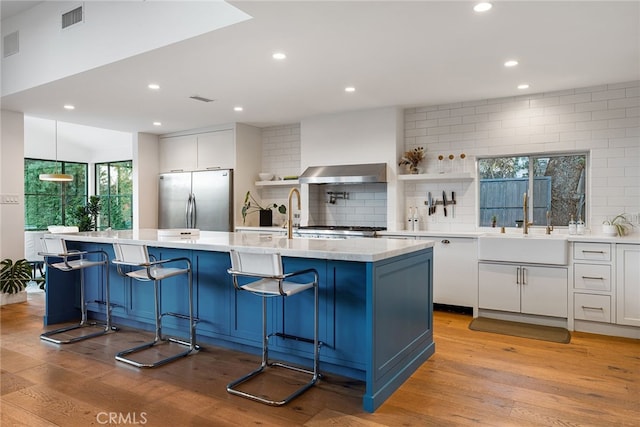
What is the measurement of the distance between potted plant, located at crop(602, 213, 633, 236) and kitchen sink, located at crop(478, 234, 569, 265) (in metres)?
0.54

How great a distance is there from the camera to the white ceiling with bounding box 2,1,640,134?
2.83m

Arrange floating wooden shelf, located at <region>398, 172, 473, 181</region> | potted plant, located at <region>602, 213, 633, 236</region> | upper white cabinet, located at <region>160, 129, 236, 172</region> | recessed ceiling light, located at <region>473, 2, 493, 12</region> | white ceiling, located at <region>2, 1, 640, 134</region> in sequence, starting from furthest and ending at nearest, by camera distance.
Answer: upper white cabinet, located at <region>160, 129, 236, 172</region> < floating wooden shelf, located at <region>398, 172, 473, 181</region> < potted plant, located at <region>602, 213, 633, 236</region> < white ceiling, located at <region>2, 1, 640, 134</region> < recessed ceiling light, located at <region>473, 2, 493, 12</region>

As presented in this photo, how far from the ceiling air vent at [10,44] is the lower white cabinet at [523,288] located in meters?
5.56

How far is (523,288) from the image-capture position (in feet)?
14.1

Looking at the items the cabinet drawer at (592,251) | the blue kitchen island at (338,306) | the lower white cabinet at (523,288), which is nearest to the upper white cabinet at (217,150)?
the blue kitchen island at (338,306)

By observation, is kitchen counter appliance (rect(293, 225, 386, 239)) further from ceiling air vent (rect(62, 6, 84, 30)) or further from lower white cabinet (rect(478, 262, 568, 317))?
ceiling air vent (rect(62, 6, 84, 30))

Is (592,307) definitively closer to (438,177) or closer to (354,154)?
(438,177)

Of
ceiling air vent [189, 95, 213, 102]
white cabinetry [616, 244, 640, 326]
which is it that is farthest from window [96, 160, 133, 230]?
white cabinetry [616, 244, 640, 326]

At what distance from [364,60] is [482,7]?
117 cm

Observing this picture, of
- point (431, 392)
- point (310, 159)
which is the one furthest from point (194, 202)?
point (431, 392)

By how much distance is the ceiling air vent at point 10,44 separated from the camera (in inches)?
187

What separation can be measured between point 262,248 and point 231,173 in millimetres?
3769

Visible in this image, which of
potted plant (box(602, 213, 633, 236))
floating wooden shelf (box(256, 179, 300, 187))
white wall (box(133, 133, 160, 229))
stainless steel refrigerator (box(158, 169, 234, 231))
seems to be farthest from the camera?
white wall (box(133, 133, 160, 229))

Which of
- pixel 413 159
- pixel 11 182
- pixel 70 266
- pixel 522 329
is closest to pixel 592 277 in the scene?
pixel 522 329
